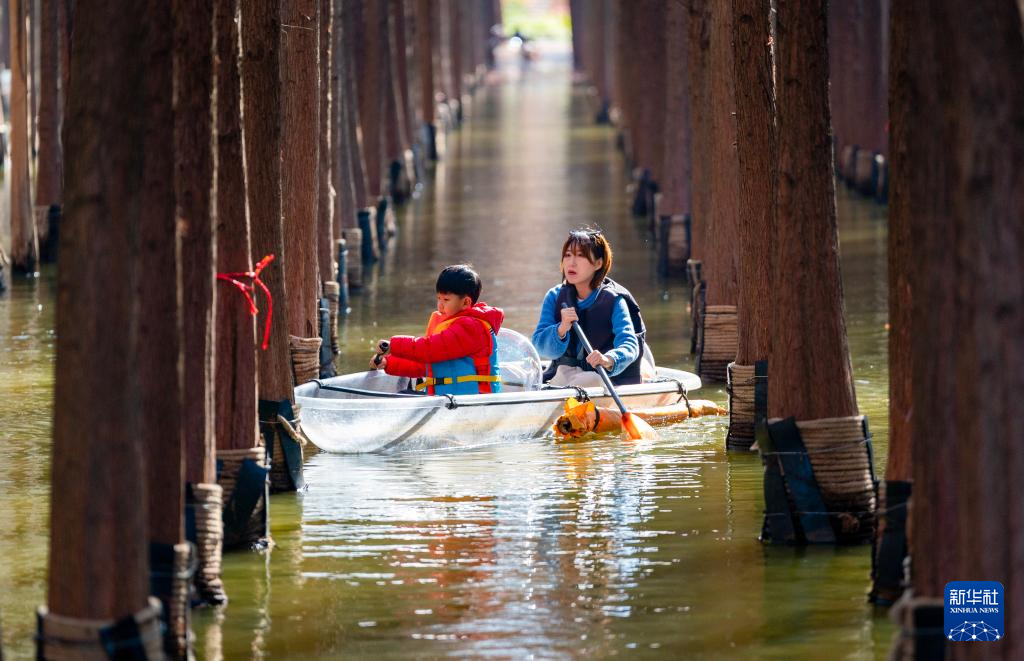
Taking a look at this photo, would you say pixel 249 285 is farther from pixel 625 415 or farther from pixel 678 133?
pixel 678 133

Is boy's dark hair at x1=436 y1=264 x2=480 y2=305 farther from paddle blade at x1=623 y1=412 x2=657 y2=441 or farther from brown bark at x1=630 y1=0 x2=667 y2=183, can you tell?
brown bark at x1=630 y1=0 x2=667 y2=183

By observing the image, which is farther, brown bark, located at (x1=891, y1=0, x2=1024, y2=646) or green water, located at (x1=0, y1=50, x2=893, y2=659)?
green water, located at (x1=0, y1=50, x2=893, y2=659)

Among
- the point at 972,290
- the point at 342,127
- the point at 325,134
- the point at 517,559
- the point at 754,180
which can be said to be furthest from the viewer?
the point at 342,127

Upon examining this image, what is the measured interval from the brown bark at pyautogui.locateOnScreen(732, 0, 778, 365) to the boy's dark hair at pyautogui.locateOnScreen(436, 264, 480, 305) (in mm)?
1452

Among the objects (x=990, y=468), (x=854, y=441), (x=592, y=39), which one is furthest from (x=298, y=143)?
(x=592, y=39)

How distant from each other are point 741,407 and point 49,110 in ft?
36.8

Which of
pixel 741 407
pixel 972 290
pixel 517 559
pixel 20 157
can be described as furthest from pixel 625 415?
pixel 20 157

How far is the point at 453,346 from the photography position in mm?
11164

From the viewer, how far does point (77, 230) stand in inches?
233

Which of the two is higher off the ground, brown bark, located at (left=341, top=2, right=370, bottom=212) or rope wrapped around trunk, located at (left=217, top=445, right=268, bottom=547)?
brown bark, located at (left=341, top=2, right=370, bottom=212)

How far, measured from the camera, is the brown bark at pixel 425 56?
110 feet

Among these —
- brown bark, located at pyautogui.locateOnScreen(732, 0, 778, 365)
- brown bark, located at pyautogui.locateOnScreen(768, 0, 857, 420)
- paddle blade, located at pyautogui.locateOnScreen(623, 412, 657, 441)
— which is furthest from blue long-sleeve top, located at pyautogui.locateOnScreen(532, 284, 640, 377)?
brown bark, located at pyautogui.locateOnScreen(768, 0, 857, 420)

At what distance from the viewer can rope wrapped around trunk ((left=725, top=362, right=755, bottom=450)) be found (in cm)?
1086

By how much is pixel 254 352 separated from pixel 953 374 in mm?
4052
